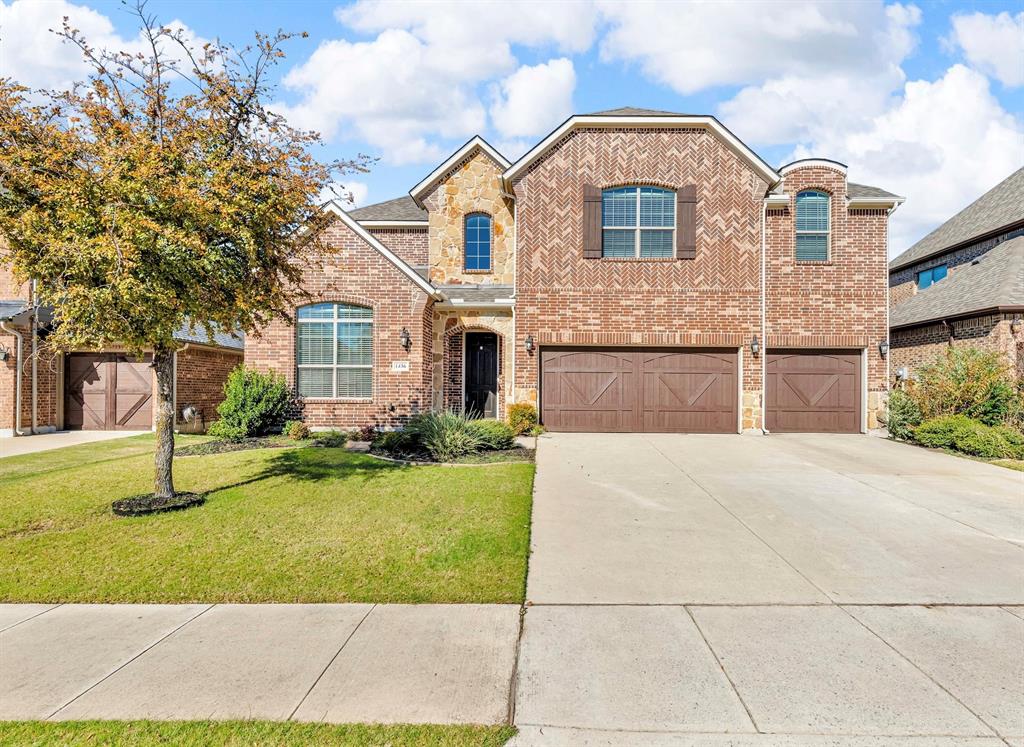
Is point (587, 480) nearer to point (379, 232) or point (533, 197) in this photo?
point (533, 197)

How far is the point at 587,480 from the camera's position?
8211mm

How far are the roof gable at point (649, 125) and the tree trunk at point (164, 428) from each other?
378 inches

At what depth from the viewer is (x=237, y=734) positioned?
256 cm

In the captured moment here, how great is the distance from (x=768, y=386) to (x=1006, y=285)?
20.9ft

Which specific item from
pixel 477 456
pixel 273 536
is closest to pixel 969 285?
pixel 477 456

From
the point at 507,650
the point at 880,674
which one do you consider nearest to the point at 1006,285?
the point at 880,674

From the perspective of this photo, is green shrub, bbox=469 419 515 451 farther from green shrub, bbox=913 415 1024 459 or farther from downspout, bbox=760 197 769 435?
green shrub, bbox=913 415 1024 459

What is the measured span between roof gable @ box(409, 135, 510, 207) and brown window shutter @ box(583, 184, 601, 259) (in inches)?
125

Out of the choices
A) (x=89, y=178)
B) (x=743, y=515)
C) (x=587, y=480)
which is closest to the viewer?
(x=89, y=178)

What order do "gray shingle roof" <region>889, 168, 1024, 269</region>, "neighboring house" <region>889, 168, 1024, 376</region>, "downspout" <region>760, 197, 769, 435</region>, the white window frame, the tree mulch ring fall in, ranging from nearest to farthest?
the tree mulch ring → "neighboring house" <region>889, 168, 1024, 376</region> → "downspout" <region>760, 197, 769, 435</region> → the white window frame → "gray shingle roof" <region>889, 168, 1024, 269</region>

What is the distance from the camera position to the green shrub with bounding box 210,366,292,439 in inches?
465

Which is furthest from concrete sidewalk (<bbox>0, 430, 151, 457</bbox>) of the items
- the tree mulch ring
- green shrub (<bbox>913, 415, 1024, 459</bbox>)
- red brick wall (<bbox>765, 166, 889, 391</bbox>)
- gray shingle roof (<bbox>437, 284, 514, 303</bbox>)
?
green shrub (<bbox>913, 415, 1024, 459</bbox>)

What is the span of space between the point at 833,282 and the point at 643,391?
6021 millimetres

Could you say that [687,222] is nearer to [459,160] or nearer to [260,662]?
[459,160]
